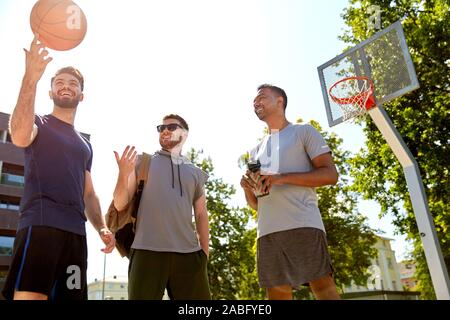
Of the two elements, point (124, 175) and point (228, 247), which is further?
point (228, 247)

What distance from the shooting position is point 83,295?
3098mm

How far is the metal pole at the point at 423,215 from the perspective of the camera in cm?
537

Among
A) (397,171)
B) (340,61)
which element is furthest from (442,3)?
(340,61)

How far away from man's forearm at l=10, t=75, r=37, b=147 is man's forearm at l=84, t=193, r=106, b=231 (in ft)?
2.94

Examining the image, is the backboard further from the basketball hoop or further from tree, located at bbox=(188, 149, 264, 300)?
tree, located at bbox=(188, 149, 264, 300)

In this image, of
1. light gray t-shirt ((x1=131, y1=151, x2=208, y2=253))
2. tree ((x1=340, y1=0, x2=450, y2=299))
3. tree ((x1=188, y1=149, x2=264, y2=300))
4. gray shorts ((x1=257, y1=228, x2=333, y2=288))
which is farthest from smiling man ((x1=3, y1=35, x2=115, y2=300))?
tree ((x1=188, y1=149, x2=264, y2=300))

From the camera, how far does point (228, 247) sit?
2542 centimetres

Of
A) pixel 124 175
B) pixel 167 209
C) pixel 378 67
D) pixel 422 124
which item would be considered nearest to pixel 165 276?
pixel 167 209

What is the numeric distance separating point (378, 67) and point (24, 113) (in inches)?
286

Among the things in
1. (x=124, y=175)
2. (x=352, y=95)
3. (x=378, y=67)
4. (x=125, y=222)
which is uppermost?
(x=378, y=67)

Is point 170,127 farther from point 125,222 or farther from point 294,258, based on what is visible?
point 294,258
